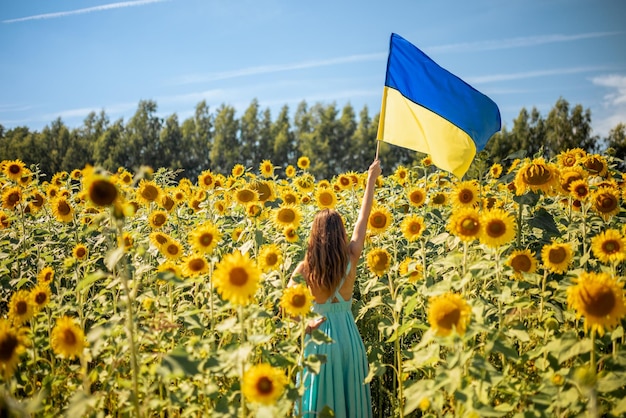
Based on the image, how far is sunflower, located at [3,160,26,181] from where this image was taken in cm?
559

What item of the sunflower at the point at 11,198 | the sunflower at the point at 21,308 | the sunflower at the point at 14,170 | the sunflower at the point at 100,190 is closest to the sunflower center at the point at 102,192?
the sunflower at the point at 100,190

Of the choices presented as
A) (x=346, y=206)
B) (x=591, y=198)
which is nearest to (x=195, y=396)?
(x=591, y=198)

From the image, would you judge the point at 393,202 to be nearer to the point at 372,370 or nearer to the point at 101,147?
the point at 372,370

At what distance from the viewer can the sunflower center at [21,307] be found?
265 centimetres

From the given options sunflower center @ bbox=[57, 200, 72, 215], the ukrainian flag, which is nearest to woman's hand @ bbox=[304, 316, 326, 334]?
the ukrainian flag

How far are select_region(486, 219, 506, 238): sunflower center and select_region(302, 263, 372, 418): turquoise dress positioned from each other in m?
1.06

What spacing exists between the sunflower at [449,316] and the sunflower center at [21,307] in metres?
2.33

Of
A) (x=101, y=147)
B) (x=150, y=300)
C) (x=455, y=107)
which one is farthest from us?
(x=101, y=147)

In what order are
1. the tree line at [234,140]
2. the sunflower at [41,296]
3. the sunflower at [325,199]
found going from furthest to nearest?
the tree line at [234,140]
the sunflower at [325,199]
the sunflower at [41,296]

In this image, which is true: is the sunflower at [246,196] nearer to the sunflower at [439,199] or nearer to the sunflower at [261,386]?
the sunflower at [439,199]

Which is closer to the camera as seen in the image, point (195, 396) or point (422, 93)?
point (195, 396)

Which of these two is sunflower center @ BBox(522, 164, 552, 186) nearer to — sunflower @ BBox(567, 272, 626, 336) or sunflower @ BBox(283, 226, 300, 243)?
sunflower @ BBox(567, 272, 626, 336)

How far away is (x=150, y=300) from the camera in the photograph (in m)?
2.70

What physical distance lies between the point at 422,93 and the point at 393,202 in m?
1.52
